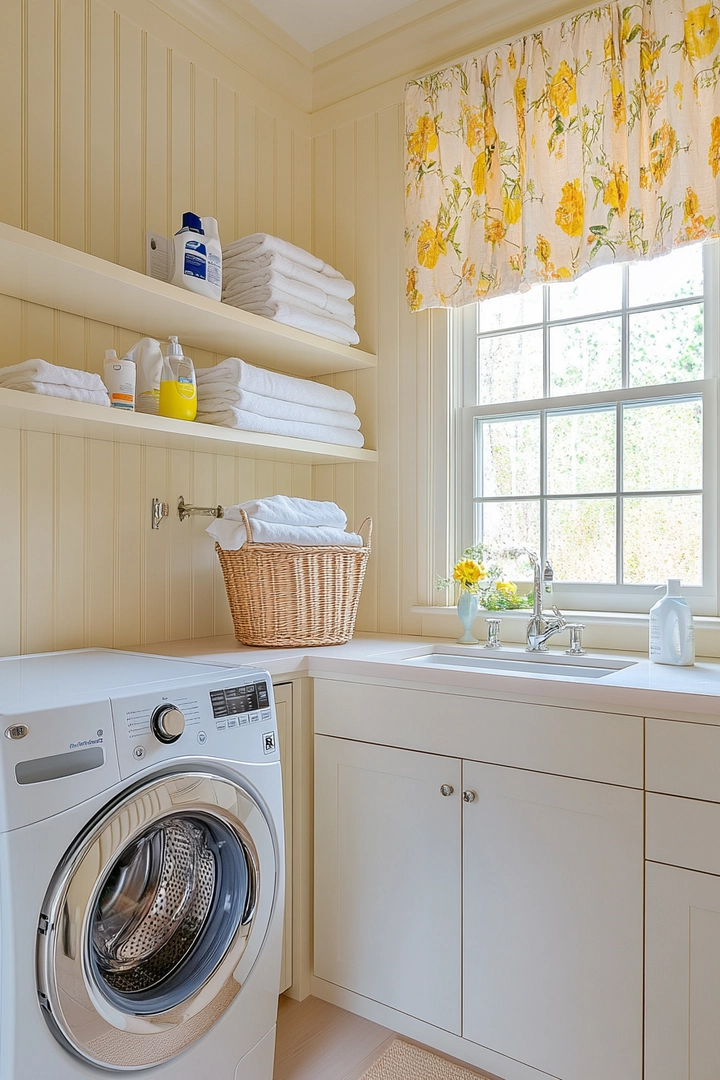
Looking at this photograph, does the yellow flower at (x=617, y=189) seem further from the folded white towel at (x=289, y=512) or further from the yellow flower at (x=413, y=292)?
the folded white towel at (x=289, y=512)

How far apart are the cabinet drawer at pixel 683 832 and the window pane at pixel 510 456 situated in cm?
114

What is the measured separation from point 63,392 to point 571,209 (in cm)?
143

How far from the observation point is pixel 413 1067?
1.70m

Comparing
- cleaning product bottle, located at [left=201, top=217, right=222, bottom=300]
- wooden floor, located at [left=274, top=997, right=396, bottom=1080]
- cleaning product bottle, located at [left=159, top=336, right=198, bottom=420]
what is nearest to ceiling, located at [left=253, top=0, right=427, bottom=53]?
cleaning product bottle, located at [left=201, top=217, right=222, bottom=300]

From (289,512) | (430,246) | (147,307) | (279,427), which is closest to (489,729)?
(289,512)

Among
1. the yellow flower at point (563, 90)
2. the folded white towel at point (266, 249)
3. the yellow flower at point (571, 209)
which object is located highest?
the yellow flower at point (563, 90)

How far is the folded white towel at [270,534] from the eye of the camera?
2.01 meters

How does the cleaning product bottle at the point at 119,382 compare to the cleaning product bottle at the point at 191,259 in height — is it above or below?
below

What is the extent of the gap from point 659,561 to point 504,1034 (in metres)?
1.22

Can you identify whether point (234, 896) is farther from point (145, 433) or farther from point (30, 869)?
point (145, 433)

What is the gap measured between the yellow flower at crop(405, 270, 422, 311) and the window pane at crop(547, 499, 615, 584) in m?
0.75

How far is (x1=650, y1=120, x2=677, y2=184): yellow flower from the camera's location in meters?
1.95

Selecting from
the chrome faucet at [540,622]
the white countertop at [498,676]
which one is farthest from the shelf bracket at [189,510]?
the chrome faucet at [540,622]

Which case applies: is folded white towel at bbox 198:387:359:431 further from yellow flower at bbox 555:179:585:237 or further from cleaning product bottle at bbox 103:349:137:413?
yellow flower at bbox 555:179:585:237
